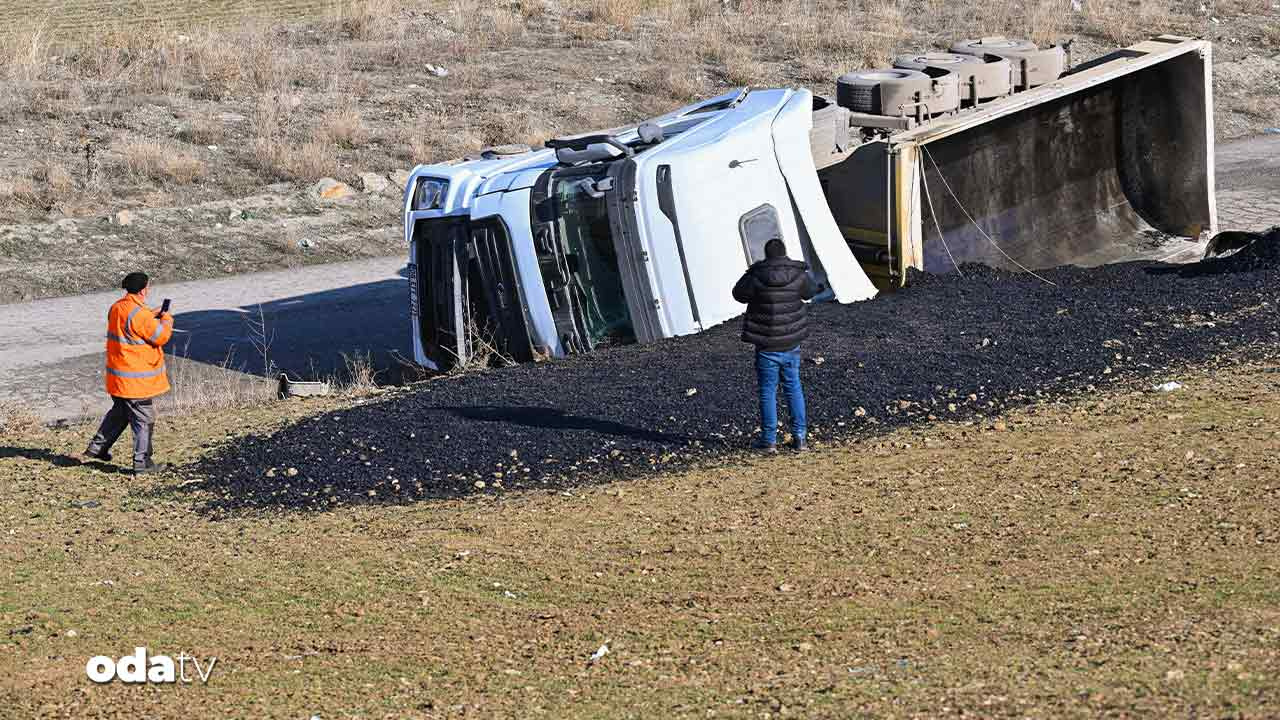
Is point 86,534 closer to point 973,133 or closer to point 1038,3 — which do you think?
point 973,133

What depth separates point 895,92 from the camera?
46.1ft

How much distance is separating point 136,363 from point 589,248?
11.2 feet

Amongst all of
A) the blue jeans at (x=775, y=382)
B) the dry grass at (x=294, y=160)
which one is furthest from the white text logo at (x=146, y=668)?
the dry grass at (x=294, y=160)

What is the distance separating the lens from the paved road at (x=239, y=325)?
13.9 meters

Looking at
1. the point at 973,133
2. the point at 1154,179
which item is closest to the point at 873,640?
the point at 973,133

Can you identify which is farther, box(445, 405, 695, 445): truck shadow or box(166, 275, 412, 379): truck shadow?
box(166, 275, 412, 379): truck shadow

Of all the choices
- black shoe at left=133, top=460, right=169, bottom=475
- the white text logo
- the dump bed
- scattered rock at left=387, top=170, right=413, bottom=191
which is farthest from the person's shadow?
scattered rock at left=387, top=170, right=413, bottom=191

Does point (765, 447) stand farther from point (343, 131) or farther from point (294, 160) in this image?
point (343, 131)

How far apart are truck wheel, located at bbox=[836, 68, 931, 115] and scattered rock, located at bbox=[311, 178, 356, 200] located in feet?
27.2

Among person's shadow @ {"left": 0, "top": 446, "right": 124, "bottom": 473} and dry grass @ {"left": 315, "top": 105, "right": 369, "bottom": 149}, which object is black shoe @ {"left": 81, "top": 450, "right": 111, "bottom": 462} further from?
dry grass @ {"left": 315, "top": 105, "right": 369, "bottom": 149}

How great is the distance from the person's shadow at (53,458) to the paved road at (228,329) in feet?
5.03

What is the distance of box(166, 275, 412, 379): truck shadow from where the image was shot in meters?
14.4

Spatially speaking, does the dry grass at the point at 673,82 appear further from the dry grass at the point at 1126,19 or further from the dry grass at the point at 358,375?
the dry grass at the point at 358,375

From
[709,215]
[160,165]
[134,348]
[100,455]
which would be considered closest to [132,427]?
[100,455]
